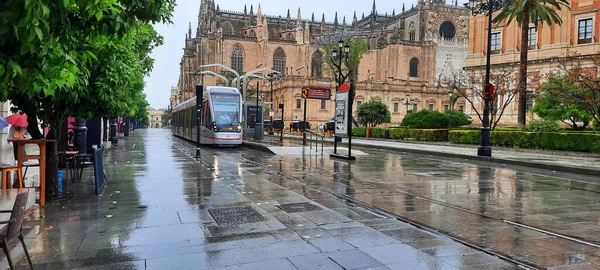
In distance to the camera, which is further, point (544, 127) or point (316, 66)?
point (316, 66)

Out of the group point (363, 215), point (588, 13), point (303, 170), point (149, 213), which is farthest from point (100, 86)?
point (588, 13)

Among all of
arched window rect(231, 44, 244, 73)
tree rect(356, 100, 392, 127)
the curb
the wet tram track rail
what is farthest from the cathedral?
the wet tram track rail

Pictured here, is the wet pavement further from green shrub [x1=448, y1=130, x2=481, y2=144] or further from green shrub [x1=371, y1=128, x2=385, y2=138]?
green shrub [x1=371, y1=128, x2=385, y2=138]

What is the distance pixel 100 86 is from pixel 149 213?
3196 millimetres

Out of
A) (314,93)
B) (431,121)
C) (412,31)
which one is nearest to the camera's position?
(314,93)

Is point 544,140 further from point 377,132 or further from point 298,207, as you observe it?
point 298,207

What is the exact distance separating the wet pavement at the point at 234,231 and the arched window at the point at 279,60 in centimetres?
6974

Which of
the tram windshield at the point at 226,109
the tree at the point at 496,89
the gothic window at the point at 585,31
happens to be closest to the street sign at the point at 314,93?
the tram windshield at the point at 226,109

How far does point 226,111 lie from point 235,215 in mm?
19047

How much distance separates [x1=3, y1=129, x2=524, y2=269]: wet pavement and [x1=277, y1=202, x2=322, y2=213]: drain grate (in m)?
0.02

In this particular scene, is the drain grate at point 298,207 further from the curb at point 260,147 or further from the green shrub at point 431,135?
the green shrub at point 431,135

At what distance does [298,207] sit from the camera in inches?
318

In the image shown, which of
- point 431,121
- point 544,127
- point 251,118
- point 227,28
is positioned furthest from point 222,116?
point 227,28

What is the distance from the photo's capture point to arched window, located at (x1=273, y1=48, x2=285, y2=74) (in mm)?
79062
